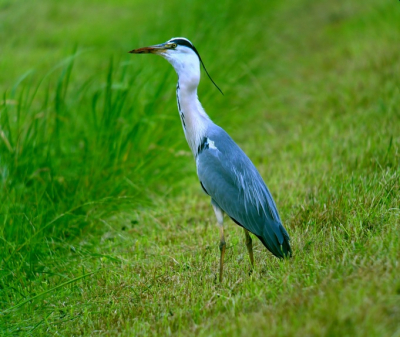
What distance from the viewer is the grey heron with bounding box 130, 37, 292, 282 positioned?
3.21 m

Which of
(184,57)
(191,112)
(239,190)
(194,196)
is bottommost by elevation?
(194,196)

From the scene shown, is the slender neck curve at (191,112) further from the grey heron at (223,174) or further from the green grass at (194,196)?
the green grass at (194,196)

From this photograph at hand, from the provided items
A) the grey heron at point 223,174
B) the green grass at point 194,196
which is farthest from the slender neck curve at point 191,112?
the green grass at point 194,196

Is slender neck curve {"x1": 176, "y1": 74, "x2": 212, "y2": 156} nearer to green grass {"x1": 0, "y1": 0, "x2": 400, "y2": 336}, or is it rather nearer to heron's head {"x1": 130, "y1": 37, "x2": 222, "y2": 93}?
heron's head {"x1": 130, "y1": 37, "x2": 222, "y2": 93}

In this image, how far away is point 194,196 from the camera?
5.03 m

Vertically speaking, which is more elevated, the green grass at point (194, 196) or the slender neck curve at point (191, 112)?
the slender neck curve at point (191, 112)

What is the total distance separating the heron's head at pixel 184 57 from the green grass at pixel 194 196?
1055 millimetres

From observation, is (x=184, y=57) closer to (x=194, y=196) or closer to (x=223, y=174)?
(x=223, y=174)

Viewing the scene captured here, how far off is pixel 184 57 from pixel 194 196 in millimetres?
1840

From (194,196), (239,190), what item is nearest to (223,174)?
(239,190)

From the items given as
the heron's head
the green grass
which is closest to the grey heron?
the heron's head

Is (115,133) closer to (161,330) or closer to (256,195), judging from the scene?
(256,195)

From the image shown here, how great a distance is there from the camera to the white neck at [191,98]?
346cm

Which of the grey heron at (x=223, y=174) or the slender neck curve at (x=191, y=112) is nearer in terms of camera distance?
the grey heron at (x=223, y=174)
